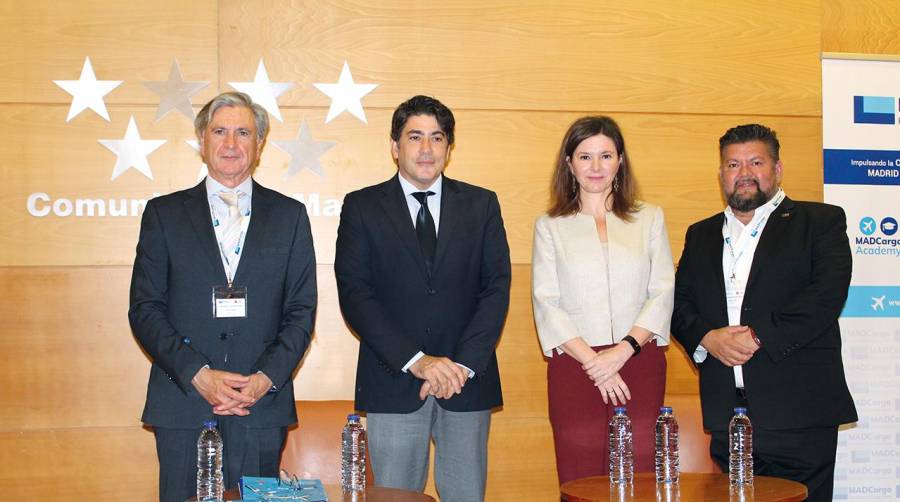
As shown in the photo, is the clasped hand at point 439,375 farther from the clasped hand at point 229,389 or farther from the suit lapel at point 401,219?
the clasped hand at point 229,389

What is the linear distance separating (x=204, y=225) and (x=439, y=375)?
41.2 inches

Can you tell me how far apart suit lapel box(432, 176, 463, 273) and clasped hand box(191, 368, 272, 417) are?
0.79 m

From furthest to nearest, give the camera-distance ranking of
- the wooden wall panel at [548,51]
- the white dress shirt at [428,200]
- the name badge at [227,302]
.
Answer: the wooden wall panel at [548,51] → the white dress shirt at [428,200] → the name badge at [227,302]

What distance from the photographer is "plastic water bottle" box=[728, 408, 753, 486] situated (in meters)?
2.93

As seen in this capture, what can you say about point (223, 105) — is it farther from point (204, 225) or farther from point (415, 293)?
point (415, 293)

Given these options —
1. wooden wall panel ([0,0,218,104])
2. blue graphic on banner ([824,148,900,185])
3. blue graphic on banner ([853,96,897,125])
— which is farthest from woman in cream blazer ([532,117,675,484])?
wooden wall panel ([0,0,218,104])

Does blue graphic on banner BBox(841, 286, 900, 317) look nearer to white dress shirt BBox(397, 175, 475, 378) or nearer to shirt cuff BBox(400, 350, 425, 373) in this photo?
white dress shirt BBox(397, 175, 475, 378)

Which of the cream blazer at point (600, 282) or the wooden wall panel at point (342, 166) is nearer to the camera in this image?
the cream blazer at point (600, 282)

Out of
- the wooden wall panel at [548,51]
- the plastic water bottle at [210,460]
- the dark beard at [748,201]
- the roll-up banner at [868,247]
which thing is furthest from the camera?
the roll-up banner at [868,247]

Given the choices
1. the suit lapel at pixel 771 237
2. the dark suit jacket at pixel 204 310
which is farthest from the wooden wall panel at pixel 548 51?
the dark suit jacket at pixel 204 310

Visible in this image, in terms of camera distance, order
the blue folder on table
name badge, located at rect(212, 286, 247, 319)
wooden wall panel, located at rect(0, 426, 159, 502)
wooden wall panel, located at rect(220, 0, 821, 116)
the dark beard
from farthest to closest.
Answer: wooden wall panel, located at rect(220, 0, 821, 116), wooden wall panel, located at rect(0, 426, 159, 502), the dark beard, name badge, located at rect(212, 286, 247, 319), the blue folder on table

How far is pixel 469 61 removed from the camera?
462cm

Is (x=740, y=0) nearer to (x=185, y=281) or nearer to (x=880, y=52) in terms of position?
(x=880, y=52)

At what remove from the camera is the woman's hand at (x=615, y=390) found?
3479 millimetres
